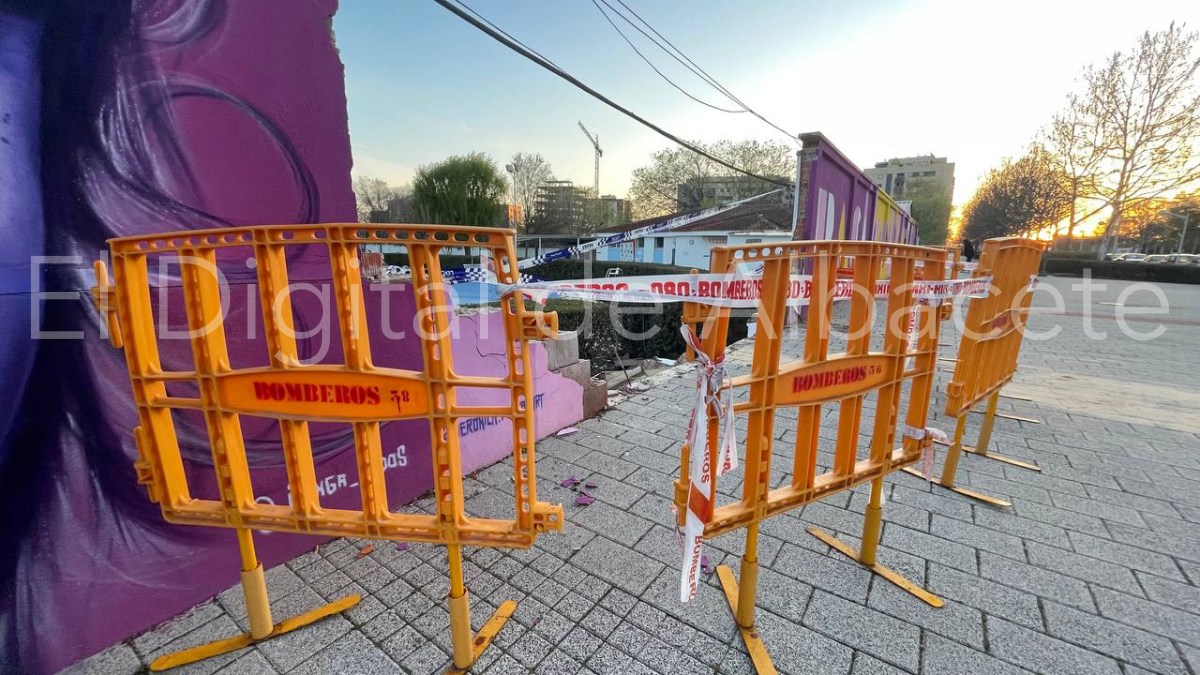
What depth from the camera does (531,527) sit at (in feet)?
6.37

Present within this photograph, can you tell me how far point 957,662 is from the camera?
2141 mm

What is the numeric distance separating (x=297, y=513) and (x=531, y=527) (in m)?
1.01

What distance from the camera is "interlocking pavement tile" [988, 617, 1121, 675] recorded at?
211cm

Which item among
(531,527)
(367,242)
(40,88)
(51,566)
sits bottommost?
(51,566)

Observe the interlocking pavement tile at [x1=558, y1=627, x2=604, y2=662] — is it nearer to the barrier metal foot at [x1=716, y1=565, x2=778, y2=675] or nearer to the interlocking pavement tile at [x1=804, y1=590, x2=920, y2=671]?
the barrier metal foot at [x1=716, y1=565, x2=778, y2=675]

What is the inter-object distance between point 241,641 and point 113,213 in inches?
81.5

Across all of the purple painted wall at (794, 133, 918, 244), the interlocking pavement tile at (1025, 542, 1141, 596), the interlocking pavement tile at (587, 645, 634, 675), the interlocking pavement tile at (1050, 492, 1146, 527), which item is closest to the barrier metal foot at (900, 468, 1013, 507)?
the interlocking pavement tile at (1050, 492, 1146, 527)

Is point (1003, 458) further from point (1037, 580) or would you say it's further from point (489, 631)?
point (489, 631)

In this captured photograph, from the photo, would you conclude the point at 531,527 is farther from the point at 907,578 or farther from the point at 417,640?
the point at 907,578

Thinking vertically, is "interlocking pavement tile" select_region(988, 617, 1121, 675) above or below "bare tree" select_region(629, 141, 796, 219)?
below

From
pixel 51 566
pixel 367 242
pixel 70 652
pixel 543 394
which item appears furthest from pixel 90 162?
pixel 543 394

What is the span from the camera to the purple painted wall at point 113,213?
200 cm

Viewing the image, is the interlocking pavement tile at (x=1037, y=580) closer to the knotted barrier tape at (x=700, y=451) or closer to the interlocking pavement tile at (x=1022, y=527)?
the interlocking pavement tile at (x=1022, y=527)

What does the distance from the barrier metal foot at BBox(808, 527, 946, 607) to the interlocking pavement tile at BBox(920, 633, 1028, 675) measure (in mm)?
288
